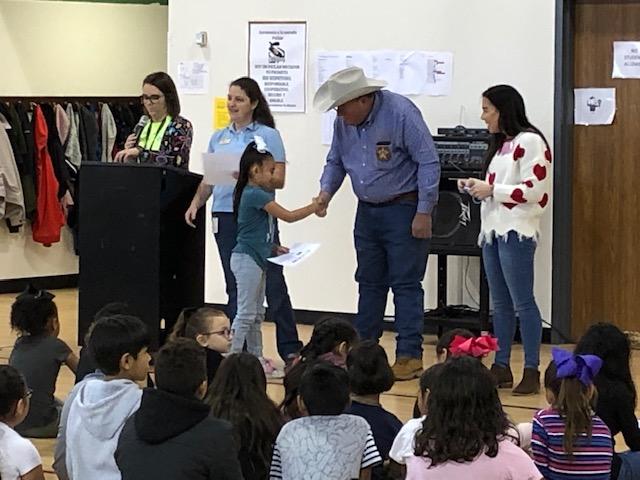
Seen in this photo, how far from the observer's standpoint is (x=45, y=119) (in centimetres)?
809

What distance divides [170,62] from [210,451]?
475cm

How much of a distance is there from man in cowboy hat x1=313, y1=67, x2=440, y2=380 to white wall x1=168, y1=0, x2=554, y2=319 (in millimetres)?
1350

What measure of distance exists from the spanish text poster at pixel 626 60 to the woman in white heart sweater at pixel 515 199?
1.46 m

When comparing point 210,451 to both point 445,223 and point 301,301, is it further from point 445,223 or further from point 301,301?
point 301,301

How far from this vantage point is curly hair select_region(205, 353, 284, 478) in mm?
3115

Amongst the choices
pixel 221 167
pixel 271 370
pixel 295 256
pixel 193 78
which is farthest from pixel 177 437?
pixel 193 78

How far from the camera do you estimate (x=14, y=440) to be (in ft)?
10.1

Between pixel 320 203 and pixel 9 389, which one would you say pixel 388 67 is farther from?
pixel 9 389

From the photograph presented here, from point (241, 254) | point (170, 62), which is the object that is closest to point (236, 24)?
point (170, 62)

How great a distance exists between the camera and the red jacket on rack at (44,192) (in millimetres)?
8031

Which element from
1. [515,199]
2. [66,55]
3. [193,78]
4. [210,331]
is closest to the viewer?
[210,331]

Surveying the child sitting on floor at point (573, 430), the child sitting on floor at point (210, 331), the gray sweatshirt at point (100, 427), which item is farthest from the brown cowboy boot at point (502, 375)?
the gray sweatshirt at point (100, 427)

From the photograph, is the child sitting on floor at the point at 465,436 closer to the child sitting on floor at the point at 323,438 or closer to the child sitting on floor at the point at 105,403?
the child sitting on floor at the point at 323,438

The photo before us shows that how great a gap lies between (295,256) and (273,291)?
0.38 m
